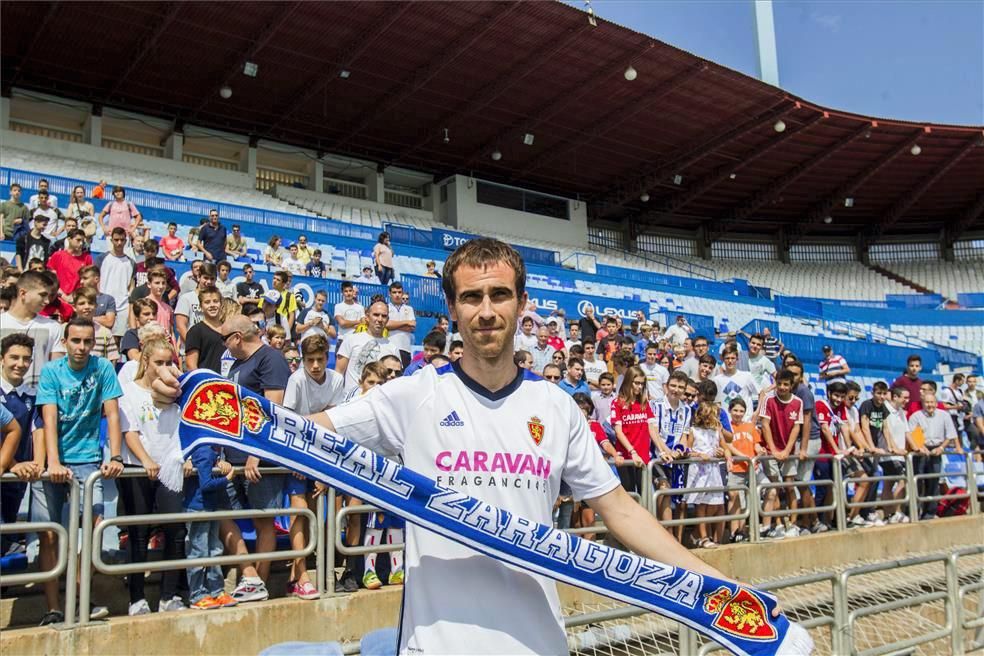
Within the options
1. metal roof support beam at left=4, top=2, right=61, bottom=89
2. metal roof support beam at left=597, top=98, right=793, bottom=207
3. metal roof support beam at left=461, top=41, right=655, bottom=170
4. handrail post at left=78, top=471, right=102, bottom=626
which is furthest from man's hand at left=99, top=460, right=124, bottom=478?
metal roof support beam at left=597, top=98, right=793, bottom=207

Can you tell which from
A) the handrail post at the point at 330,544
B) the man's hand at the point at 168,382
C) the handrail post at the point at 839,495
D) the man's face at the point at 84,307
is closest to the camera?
the man's hand at the point at 168,382

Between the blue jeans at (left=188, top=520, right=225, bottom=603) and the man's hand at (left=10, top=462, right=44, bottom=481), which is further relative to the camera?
the blue jeans at (left=188, top=520, right=225, bottom=603)

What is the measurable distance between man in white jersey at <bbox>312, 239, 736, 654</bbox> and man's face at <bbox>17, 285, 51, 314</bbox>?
14.8 ft

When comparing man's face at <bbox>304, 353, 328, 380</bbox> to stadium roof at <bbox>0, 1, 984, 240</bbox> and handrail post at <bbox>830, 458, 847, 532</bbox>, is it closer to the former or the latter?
handrail post at <bbox>830, 458, 847, 532</bbox>

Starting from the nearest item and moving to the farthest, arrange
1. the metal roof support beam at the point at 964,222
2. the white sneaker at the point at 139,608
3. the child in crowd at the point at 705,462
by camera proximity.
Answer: the white sneaker at the point at 139,608 < the child in crowd at the point at 705,462 < the metal roof support beam at the point at 964,222

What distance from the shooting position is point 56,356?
18.9 feet

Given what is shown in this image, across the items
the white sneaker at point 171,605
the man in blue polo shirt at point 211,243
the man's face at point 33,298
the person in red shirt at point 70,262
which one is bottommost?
the white sneaker at point 171,605

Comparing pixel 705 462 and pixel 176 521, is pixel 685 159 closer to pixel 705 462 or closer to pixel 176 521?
pixel 705 462

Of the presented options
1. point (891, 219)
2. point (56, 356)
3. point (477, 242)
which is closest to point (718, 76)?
point (891, 219)

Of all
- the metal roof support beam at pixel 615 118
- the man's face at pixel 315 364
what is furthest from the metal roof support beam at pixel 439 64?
the man's face at pixel 315 364

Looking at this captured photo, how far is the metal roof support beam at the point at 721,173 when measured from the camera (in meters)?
28.2

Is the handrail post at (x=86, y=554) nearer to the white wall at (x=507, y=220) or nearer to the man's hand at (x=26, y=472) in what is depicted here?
the man's hand at (x=26, y=472)

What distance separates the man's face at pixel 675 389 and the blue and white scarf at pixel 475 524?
6.33 meters

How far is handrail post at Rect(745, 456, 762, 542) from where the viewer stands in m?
7.97
